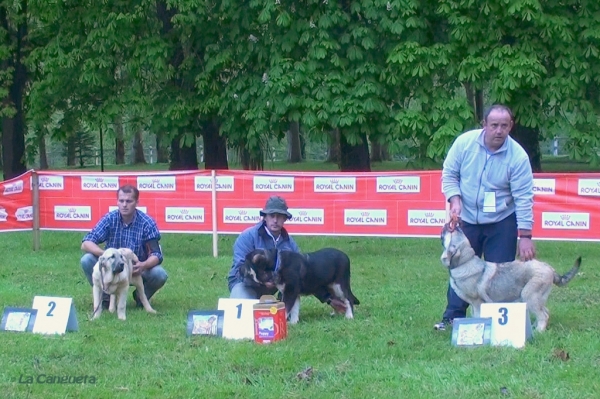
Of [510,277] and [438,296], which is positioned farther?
[438,296]

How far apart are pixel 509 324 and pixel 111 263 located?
11.4 ft

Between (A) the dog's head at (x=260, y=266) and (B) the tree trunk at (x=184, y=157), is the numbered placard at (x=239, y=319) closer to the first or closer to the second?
(A) the dog's head at (x=260, y=266)

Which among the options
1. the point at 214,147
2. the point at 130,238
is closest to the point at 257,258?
the point at 130,238

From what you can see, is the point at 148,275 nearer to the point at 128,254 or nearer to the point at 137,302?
the point at 137,302

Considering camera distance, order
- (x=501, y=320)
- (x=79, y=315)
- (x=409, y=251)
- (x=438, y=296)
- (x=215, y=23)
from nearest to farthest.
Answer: (x=501, y=320) → (x=79, y=315) → (x=438, y=296) → (x=409, y=251) → (x=215, y=23)

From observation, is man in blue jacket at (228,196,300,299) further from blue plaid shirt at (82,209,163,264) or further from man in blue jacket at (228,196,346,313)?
blue plaid shirt at (82,209,163,264)

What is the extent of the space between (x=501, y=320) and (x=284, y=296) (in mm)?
1917

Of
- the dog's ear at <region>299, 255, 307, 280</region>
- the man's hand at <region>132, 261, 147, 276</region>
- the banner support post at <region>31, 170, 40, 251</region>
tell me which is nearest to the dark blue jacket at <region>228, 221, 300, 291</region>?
the dog's ear at <region>299, 255, 307, 280</region>

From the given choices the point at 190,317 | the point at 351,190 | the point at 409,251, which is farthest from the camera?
the point at 409,251

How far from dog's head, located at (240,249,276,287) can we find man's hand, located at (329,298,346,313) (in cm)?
79

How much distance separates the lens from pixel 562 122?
53.5ft

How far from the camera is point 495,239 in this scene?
7203mm

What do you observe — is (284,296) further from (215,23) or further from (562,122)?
(215,23)

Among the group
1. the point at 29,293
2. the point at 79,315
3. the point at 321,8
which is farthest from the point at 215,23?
the point at 79,315
